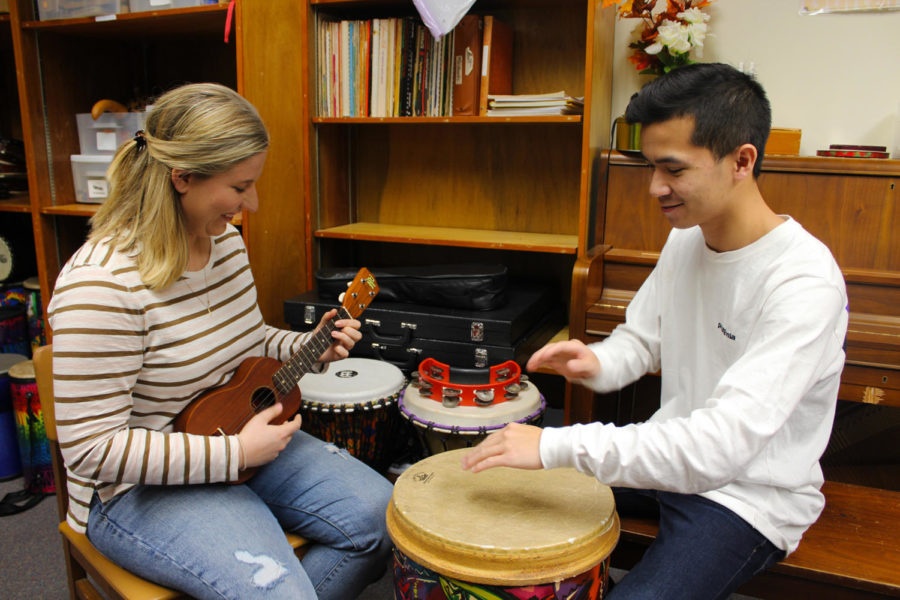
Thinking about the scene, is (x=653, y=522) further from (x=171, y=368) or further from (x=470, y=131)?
(x=470, y=131)

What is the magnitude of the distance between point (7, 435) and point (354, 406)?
1.43m

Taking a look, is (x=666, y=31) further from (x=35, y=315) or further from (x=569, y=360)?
(x=35, y=315)

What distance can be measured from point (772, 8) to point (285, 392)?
1890mm

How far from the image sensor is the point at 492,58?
7.13ft

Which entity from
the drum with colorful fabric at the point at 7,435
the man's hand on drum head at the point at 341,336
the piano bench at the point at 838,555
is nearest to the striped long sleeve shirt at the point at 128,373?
the man's hand on drum head at the point at 341,336

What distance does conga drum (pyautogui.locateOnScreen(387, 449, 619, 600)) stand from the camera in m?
1.01

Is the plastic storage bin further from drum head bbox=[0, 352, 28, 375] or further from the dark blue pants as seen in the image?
the dark blue pants

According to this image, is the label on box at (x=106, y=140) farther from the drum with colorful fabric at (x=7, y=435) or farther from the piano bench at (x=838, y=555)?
the piano bench at (x=838, y=555)

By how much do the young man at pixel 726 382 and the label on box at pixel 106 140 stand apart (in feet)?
6.95

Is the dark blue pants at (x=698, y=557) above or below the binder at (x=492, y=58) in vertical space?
below

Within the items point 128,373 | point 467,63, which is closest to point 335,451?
point 128,373

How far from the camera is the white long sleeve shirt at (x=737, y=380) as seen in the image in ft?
3.34

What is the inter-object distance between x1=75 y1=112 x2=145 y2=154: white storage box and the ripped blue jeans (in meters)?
1.60

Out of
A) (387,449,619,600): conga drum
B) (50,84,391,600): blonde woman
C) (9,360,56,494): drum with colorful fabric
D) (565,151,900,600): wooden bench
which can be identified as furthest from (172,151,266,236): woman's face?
(9,360,56,494): drum with colorful fabric
